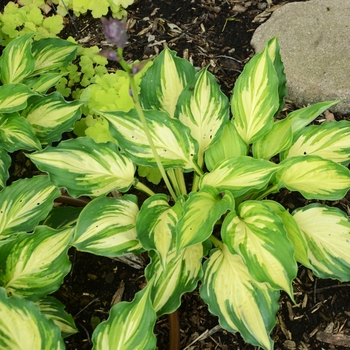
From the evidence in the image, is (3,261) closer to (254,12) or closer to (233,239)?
(233,239)

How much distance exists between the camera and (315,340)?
1839 millimetres

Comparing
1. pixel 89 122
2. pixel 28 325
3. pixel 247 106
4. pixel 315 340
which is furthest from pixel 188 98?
pixel 315 340

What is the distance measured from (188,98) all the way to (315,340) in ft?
3.68

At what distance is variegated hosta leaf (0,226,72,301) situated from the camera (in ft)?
5.18

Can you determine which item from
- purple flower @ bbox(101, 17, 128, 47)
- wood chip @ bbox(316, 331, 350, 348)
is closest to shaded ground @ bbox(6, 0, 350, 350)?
wood chip @ bbox(316, 331, 350, 348)

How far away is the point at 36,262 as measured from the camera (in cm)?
158

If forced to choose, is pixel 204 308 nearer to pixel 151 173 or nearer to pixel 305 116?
pixel 151 173

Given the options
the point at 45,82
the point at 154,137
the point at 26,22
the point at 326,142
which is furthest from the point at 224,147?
the point at 26,22

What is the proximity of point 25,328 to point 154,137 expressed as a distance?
79cm

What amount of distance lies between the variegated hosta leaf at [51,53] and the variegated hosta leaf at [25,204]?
72 centimetres

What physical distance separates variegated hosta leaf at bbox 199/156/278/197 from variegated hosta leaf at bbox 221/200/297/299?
0.07 meters

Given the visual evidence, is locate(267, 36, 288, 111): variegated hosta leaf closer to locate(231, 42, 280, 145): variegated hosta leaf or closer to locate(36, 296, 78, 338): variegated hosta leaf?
locate(231, 42, 280, 145): variegated hosta leaf

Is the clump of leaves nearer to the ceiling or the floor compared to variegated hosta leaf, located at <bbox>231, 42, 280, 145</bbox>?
nearer to the floor

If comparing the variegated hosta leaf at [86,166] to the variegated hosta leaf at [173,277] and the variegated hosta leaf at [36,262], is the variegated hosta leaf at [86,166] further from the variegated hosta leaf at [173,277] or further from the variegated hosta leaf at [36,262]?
the variegated hosta leaf at [173,277]
